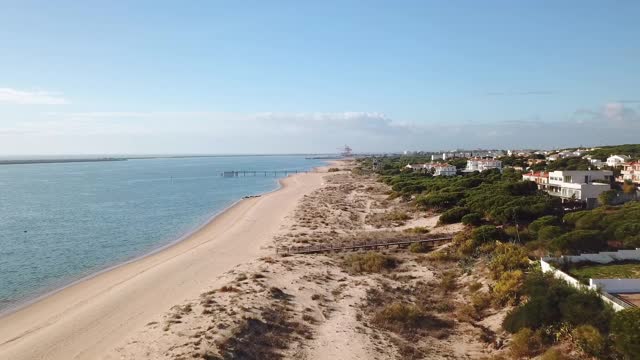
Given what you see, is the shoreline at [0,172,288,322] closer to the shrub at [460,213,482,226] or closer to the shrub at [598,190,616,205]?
the shrub at [460,213,482,226]

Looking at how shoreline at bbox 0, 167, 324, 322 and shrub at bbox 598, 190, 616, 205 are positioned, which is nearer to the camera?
shoreline at bbox 0, 167, 324, 322

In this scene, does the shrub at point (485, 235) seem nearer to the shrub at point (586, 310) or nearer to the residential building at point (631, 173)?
the shrub at point (586, 310)

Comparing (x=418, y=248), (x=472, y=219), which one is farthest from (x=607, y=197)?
(x=418, y=248)

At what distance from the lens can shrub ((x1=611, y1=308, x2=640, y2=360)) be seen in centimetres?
1213

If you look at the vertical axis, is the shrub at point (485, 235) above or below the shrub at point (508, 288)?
above

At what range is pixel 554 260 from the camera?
21.9 meters

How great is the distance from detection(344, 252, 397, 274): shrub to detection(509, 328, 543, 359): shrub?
1128 centimetres

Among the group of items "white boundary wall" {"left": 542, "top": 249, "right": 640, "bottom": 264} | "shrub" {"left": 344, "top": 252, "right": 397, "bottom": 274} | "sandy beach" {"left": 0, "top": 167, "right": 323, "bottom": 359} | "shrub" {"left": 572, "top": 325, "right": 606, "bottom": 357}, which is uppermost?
"white boundary wall" {"left": 542, "top": 249, "right": 640, "bottom": 264}

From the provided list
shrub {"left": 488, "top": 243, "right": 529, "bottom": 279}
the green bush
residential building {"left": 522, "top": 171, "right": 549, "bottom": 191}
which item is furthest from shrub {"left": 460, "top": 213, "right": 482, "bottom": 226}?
residential building {"left": 522, "top": 171, "right": 549, "bottom": 191}

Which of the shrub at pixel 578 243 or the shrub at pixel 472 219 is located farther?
the shrub at pixel 472 219

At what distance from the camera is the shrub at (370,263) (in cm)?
2686

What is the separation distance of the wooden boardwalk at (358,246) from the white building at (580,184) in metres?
17.7

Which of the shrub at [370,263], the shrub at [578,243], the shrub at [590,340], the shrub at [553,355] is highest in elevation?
the shrub at [578,243]

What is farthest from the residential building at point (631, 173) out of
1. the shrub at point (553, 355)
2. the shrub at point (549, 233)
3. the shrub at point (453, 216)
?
the shrub at point (553, 355)
